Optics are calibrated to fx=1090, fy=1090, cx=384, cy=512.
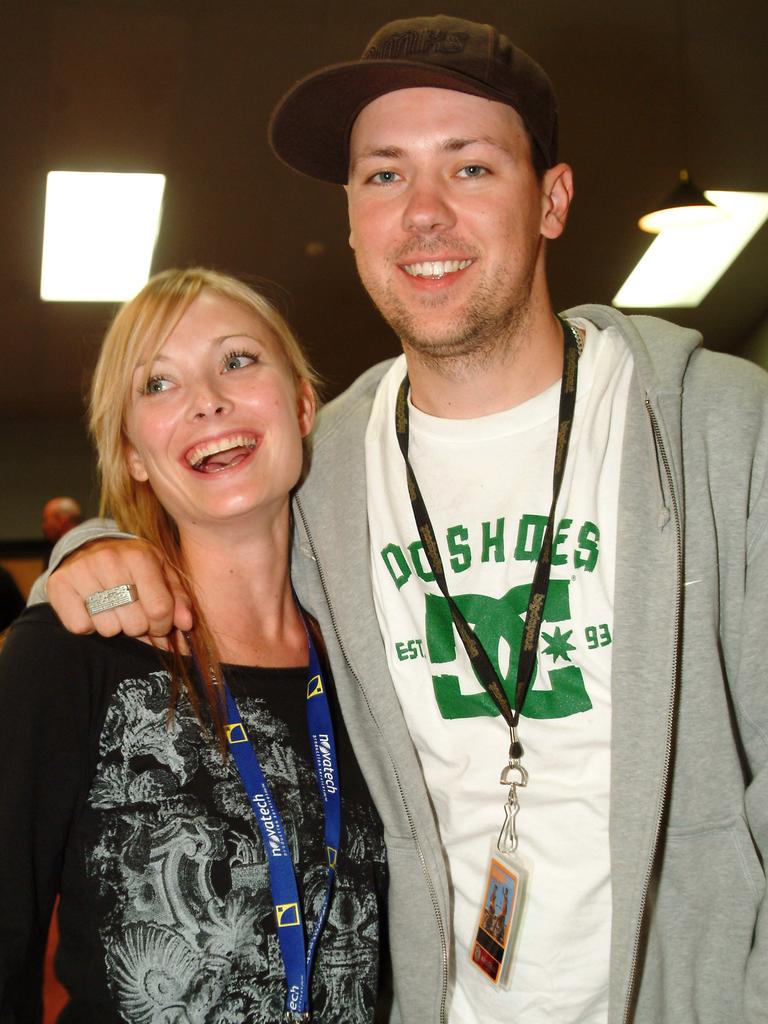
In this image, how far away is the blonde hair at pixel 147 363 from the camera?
2109 millimetres

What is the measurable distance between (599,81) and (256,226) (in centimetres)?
229

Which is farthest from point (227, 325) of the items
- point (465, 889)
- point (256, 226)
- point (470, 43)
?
point (256, 226)

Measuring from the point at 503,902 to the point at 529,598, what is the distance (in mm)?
525

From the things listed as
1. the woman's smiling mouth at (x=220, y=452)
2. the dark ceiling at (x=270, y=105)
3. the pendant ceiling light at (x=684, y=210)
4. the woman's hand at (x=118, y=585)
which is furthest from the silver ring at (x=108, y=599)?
the pendant ceiling light at (x=684, y=210)

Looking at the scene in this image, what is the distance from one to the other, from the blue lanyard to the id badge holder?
0.28m

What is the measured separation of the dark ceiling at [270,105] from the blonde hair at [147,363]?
113 inches

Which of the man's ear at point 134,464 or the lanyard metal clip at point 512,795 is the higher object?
the man's ear at point 134,464

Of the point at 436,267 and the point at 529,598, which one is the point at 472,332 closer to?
the point at 436,267

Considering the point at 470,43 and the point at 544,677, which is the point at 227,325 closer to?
the point at 470,43

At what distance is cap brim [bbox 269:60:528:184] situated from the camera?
7.19ft

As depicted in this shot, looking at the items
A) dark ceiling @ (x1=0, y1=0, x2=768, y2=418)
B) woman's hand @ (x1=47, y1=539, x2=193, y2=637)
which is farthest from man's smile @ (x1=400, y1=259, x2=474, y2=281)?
dark ceiling @ (x1=0, y1=0, x2=768, y2=418)

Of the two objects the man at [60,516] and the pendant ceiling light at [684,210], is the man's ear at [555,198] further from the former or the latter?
the man at [60,516]

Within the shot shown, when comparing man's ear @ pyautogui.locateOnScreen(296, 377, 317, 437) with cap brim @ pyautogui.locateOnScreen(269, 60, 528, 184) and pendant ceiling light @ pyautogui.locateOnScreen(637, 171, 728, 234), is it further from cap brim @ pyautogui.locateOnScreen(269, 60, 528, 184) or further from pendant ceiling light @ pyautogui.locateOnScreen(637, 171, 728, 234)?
pendant ceiling light @ pyautogui.locateOnScreen(637, 171, 728, 234)

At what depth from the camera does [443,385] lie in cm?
222
